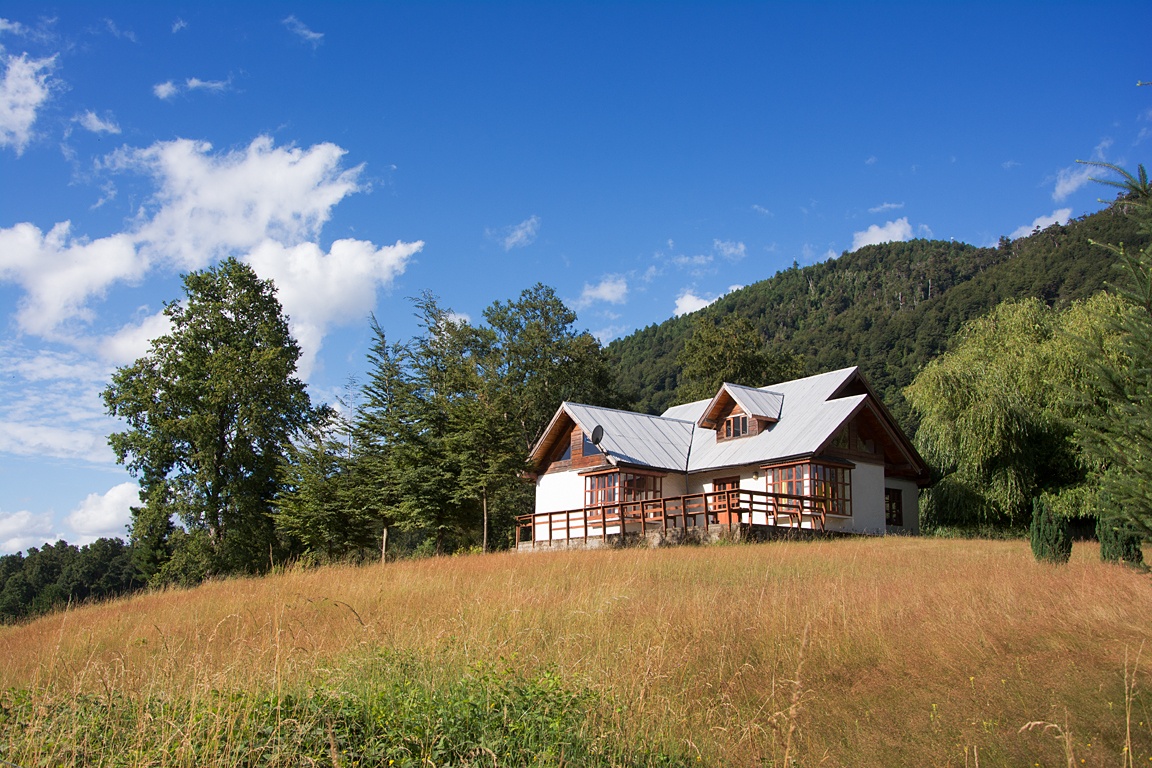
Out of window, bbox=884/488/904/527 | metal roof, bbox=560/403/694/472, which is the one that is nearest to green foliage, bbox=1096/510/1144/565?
window, bbox=884/488/904/527

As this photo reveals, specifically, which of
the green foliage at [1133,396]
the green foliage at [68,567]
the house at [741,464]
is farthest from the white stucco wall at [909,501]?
the green foliage at [68,567]

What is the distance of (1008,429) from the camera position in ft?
99.9

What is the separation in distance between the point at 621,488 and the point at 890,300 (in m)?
72.9

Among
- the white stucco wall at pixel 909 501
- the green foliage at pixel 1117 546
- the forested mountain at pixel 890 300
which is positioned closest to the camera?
the green foliage at pixel 1117 546

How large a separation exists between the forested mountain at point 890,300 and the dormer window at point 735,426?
55.4 feet

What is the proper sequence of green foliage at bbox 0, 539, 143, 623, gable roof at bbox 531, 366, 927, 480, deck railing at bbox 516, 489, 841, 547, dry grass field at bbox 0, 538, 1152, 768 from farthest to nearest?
green foliage at bbox 0, 539, 143, 623, gable roof at bbox 531, 366, 927, 480, deck railing at bbox 516, 489, 841, 547, dry grass field at bbox 0, 538, 1152, 768

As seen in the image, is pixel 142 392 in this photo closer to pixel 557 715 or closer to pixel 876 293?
pixel 557 715

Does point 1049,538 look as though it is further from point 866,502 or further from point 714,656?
point 866,502

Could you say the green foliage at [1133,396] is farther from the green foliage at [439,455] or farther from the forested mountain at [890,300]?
the forested mountain at [890,300]

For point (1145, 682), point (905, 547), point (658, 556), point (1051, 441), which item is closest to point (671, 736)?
point (1145, 682)

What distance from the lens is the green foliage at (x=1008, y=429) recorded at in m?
30.3

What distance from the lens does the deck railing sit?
A: 27641 mm

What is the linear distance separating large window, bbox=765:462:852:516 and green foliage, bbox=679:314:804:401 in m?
18.5

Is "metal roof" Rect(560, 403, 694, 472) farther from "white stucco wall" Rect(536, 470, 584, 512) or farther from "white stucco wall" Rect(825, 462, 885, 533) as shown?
"white stucco wall" Rect(825, 462, 885, 533)
